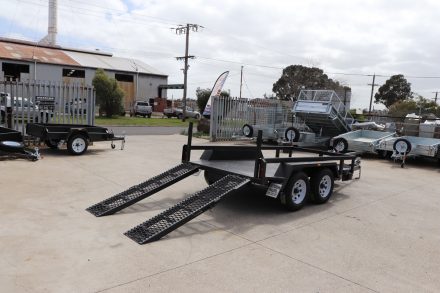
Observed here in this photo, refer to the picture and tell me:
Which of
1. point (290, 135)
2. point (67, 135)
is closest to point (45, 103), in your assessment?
point (67, 135)

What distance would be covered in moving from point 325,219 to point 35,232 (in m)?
4.29

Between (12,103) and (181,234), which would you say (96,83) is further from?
(181,234)

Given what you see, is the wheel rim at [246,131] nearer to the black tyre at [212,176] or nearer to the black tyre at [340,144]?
the black tyre at [340,144]

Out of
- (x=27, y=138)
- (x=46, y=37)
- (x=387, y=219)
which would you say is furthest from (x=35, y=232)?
(x=46, y=37)

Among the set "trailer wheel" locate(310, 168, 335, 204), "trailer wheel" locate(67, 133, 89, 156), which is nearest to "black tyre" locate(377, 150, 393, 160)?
"trailer wheel" locate(310, 168, 335, 204)

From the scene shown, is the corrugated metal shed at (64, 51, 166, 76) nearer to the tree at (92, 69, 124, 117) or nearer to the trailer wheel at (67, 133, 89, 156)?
the tree at (92, 69, 124, 117)

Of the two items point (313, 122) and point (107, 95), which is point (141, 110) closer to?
point (107, 95)

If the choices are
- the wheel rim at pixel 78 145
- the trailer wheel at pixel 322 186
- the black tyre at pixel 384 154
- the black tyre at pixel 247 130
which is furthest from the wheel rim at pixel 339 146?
the wheel rim at pixel 78 145

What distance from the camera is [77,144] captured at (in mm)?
11188

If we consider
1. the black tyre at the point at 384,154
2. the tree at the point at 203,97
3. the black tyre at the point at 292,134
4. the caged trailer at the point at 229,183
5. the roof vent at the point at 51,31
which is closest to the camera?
the caged trailer at the point at 229,183

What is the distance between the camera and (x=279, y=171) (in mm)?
6219

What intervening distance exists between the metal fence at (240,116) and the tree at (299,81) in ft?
139

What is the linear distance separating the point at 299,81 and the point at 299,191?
58884 mm

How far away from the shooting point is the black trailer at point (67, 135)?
427 inches
